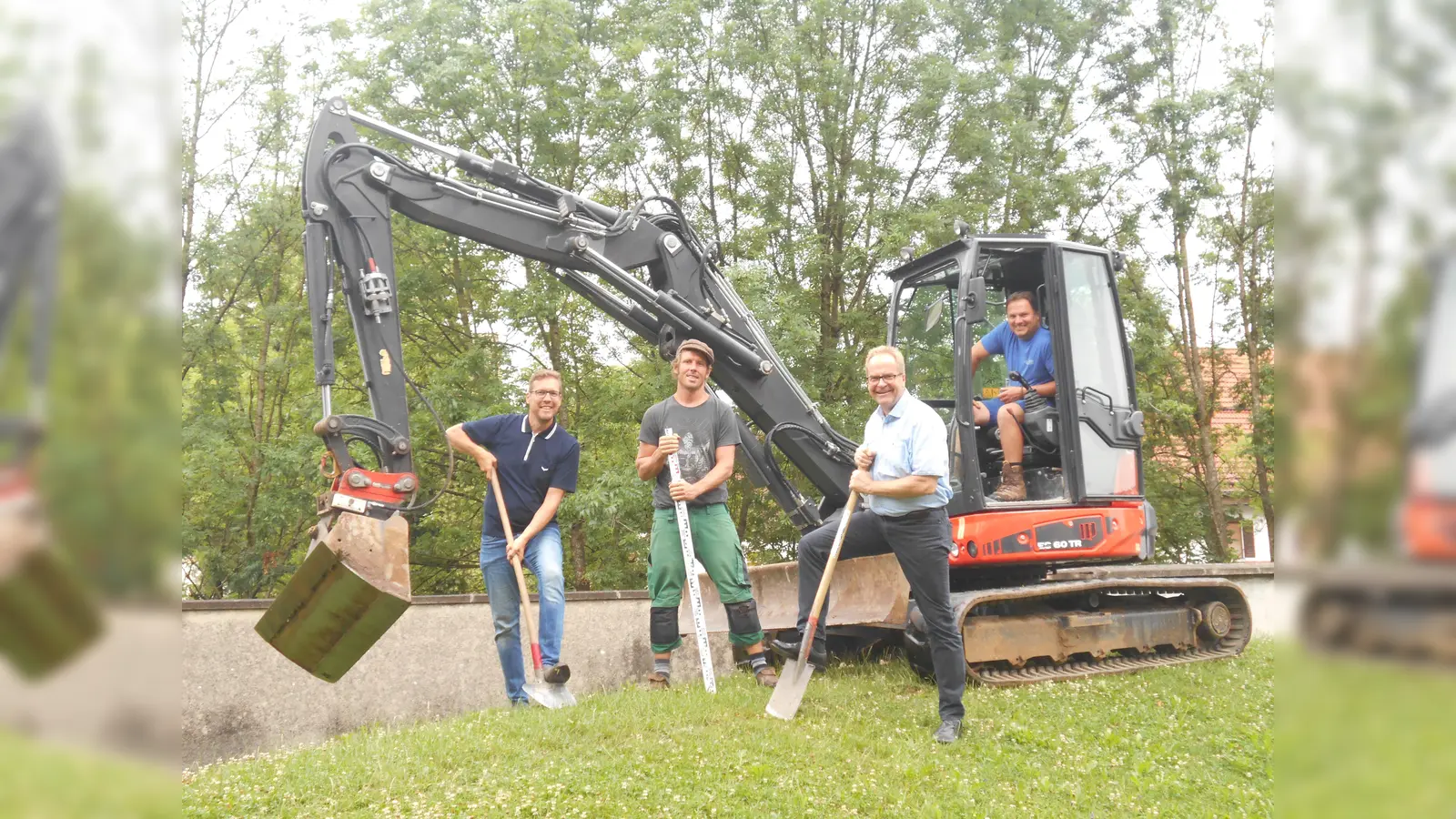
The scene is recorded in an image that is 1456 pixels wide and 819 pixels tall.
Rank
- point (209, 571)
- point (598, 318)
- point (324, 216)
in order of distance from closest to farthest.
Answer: point (324, 216)
point (209, 571)
point (598, 318)

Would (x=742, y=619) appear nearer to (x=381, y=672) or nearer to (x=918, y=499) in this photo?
(x=918, y=499)

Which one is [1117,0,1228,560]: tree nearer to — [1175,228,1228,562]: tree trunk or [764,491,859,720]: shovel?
[1175,228,1228,562]: tree trunk

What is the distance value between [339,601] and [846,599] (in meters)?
4.34

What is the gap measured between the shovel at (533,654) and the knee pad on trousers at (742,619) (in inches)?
43.7

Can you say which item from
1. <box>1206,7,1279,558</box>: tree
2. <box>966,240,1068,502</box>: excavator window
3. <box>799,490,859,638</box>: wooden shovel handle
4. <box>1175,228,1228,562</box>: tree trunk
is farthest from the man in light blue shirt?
<box>1175,228,1228,562</box>: tree trunk

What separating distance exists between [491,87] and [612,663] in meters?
8.25

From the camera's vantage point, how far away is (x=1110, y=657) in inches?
302

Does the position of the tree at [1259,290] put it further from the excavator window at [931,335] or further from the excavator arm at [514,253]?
the excavator window at [931,335]

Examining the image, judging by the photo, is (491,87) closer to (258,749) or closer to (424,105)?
(424,105)

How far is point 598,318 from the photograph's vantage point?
46.5 feet

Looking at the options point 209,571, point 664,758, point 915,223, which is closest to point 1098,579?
point 664,758

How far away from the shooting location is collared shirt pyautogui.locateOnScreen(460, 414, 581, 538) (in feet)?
20.1
